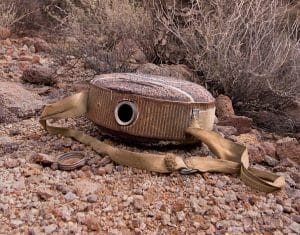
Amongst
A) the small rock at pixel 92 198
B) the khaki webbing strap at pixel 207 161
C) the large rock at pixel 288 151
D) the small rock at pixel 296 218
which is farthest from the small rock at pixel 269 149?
the small rock at pixel 92 198

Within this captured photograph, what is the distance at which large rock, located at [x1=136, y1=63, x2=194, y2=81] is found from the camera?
426cm

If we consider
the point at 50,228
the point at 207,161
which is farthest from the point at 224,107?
the point at 50,228

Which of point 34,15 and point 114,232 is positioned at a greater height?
point 34,15

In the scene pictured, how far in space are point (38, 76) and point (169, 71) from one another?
108 cm

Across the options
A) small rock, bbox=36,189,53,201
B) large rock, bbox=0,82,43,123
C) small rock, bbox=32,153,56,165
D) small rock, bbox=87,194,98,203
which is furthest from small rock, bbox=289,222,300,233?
large rock, bbox=0,82,43,123

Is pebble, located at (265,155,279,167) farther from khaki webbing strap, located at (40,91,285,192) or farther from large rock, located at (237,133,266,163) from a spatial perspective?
khaki webbing strap, located at (40,91,285,192)

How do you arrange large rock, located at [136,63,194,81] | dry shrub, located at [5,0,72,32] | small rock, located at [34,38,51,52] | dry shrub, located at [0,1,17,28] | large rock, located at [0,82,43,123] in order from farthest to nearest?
dry shrub, located at [5,0,72,32], dry shrub, located at [0,1,17,28], small rock, located at [34,38,51,52], large rock, located at [136,63,194,81], large rock, located at [0,82,43,123]

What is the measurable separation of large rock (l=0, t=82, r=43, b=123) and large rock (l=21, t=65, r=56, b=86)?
47 centimetres

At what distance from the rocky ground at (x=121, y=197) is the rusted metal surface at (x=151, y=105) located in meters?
0.19

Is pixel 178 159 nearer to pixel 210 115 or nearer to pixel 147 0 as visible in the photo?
pixel 210 115

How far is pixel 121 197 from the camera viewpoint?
2605mm

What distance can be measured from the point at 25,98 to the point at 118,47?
1210 mm

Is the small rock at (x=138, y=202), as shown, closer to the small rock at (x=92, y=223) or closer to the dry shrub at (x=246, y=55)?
the small rock at (x=92, y=223)

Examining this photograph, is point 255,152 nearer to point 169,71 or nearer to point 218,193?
point 218,193
